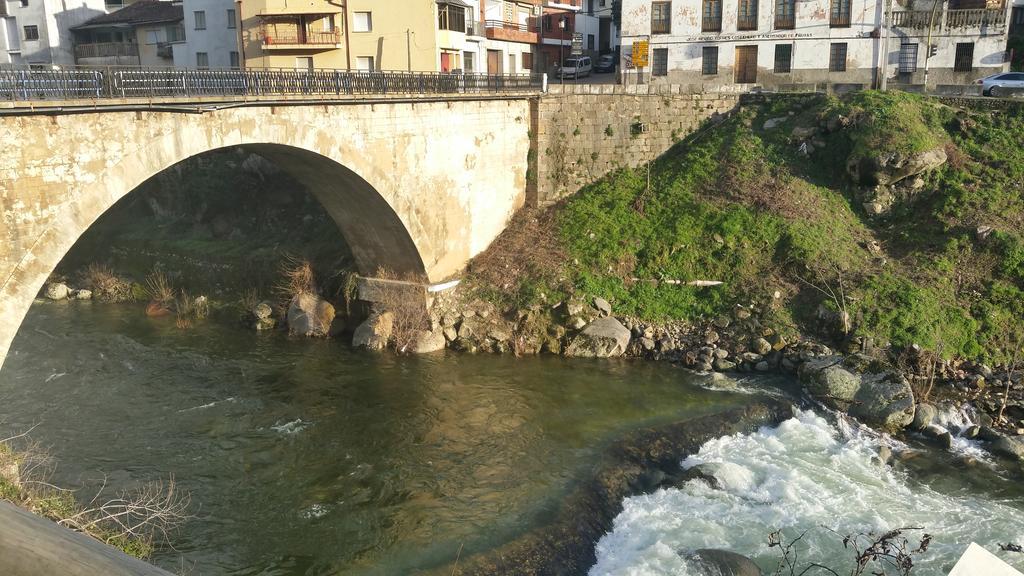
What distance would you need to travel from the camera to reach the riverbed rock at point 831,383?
21359 millimetres

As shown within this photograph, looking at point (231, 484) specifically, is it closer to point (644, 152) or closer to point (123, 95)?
point (123, 95)

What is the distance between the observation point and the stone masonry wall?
1265 inches

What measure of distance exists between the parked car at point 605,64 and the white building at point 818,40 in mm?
→ 14039

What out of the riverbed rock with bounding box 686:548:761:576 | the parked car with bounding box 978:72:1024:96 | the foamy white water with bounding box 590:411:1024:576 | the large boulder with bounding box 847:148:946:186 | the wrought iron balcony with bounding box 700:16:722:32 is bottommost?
the foamy white water with bounding box 590:411:1024:576

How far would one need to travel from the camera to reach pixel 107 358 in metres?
24.5

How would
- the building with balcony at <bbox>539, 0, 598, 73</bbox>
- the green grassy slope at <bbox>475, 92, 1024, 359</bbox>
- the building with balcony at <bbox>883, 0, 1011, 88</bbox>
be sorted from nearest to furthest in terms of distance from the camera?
the green grassy slope at <bbox>475, 92, 1024, 359</bbox>
the building with balcony at <bbox>883, 0, 1011, 88</bbox>
the building with balcony at <bbox>539, 0, 598, 73</bbox>

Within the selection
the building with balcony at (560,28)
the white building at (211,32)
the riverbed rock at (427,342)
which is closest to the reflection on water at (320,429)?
the riverbed rock at (427,342)

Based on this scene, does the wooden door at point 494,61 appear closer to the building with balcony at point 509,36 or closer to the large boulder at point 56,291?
the building with balcony at point 509,36

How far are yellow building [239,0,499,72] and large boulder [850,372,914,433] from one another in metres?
23.1

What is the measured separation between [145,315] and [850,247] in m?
25.6

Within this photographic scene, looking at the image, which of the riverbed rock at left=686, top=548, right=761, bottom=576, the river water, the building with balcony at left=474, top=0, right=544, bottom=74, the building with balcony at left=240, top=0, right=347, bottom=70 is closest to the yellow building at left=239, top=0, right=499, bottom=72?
the building with balcony at left=240, top=0, right=347, bottom=70

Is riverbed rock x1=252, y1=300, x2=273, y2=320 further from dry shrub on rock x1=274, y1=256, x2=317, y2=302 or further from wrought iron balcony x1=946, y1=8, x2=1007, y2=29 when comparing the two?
wrought iron balcony x1=946, y1=8, x2=1007, y2=29

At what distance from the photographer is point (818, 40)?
3588cm

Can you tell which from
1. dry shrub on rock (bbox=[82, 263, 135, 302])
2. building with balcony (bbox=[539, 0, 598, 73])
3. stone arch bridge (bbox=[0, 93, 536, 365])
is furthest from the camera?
building with balcony (bbox=[539, 0, 598, 73])
